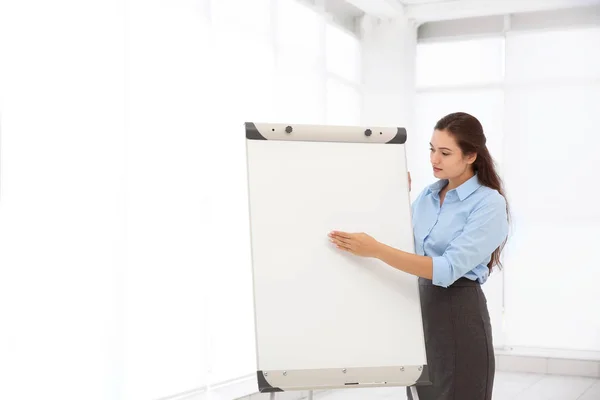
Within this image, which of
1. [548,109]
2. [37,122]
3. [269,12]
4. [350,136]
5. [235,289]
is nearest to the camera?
[350,136]

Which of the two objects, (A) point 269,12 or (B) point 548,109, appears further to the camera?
(B) point 548,109

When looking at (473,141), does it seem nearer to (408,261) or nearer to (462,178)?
(462,178)

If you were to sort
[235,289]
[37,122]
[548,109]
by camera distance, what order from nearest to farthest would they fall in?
[37,122]
[235,289]
[548,109]

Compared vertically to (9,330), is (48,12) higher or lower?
higher

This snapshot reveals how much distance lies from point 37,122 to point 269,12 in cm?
205

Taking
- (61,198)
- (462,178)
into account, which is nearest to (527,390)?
(462,178)

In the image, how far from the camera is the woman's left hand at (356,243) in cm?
217

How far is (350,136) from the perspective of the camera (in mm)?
2359

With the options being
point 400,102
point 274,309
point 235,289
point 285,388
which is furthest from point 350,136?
point 400,102

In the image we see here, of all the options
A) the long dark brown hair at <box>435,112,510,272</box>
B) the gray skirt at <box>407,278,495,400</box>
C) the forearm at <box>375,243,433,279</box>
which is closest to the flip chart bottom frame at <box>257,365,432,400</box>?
the gray skirt at <box>407,278,495,400</box>

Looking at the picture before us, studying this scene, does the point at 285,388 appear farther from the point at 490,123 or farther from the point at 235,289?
the point at 490,123

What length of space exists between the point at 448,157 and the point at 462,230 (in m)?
0.22

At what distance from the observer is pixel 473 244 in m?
2.08

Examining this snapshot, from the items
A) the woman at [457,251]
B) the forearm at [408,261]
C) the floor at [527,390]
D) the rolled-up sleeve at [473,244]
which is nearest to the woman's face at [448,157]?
the woman at [457,251]
